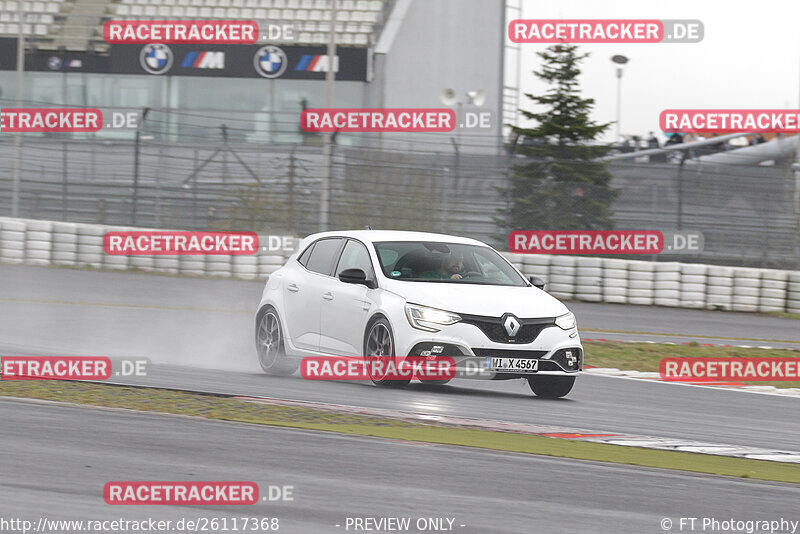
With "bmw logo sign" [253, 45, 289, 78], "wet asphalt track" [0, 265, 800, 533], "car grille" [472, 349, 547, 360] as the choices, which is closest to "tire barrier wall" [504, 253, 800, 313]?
"wet asphalt track" [0, 265, 800, 533]

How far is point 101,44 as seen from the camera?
34.5 m

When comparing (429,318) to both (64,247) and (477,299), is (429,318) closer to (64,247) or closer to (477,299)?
(477,299)

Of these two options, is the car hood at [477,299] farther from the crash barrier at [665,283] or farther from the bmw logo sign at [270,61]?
the bmw logo sign at [270,61]

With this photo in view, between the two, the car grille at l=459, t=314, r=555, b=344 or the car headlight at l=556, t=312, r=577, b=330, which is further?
the car headlight at l=556, t=312, r=577, b=330

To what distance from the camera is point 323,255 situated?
11.7 metres

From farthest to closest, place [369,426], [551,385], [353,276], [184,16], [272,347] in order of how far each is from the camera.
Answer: [184,16]
[272,347]
[551,385]
[353,276]
[369,426]

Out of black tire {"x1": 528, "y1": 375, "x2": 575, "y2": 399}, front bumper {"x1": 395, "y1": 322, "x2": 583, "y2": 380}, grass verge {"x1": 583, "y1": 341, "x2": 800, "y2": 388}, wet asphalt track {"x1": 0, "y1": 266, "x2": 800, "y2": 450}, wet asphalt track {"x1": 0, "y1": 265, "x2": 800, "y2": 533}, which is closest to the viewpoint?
wet asphalt track {"x1": 0, "y1": 265, "x2": 800, "y2": 533}

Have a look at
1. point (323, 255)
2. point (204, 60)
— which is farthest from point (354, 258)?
point (204, 60)

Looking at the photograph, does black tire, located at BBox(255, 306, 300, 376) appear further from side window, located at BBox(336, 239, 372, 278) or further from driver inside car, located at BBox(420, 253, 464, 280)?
driver inside car, located at BBox(420, 253, 464, 280)

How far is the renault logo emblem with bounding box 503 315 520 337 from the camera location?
33.6ft

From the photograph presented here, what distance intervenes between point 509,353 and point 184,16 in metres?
25.9

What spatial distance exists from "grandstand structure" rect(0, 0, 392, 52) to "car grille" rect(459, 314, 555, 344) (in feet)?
80.4

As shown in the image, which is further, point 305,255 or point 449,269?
point 305,255

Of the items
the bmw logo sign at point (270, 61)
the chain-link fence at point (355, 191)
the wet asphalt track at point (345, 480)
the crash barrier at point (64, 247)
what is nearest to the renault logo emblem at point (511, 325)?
the wet asphalt track at point (345, 480)
